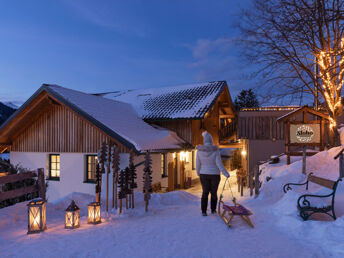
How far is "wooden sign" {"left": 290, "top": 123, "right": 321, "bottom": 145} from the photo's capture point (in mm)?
10570

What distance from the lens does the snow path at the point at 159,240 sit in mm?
4250

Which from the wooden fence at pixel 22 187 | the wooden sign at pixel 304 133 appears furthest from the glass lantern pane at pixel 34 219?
the wooden sign at pixel 304 133

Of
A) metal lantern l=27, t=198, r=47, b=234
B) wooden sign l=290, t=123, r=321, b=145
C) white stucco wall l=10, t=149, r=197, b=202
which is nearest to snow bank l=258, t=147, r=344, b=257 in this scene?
wooden sign l=290, t=123, r=321, b=145

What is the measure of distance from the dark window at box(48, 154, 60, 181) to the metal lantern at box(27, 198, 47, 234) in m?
7.53

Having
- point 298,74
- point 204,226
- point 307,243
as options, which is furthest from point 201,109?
point 307,243

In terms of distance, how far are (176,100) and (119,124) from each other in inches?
248

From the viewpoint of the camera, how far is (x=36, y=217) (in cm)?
542

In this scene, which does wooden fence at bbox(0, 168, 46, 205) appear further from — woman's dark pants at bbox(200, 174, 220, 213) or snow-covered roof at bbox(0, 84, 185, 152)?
woman's dark pants at bbox(200, 174, 220, 213)

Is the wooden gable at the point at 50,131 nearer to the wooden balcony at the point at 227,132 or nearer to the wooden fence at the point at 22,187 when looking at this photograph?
the wooden fence at the point at 22,187

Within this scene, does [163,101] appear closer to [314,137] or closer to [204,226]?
[314,137]

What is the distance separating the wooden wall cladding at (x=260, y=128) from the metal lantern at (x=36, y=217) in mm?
13537

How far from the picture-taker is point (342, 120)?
685 inches

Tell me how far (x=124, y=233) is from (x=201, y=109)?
10.5m

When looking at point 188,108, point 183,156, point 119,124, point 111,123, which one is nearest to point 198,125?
point 188,108
